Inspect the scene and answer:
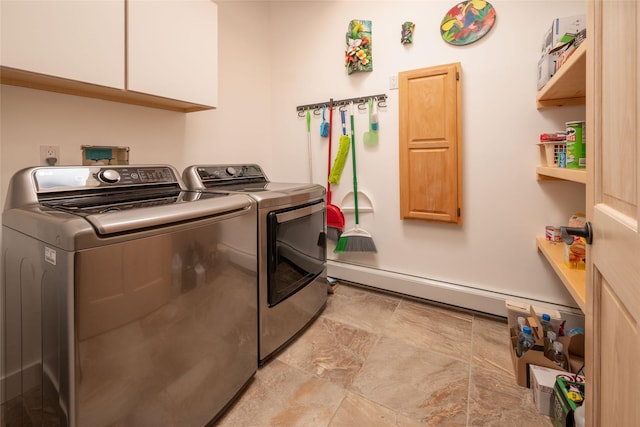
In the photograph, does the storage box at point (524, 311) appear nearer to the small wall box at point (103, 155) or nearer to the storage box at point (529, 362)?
the storage box at point (529, 362)

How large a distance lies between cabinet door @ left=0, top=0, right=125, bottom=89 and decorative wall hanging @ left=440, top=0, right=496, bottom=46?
1.86m

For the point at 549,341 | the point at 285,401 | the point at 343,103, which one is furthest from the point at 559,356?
the point at 343,103

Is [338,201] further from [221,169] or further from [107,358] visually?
[107,358]

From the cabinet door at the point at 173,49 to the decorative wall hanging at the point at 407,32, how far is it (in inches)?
50.0

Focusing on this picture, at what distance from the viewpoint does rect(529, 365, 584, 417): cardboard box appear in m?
1.14

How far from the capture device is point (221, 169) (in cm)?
195

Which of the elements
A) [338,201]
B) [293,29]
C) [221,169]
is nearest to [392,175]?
[338,201]

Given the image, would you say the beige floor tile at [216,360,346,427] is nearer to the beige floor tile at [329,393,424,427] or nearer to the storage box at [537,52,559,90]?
the beige floor tile at [329,393,424,427]

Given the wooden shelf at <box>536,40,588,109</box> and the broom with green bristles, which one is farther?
the broom with green bristles

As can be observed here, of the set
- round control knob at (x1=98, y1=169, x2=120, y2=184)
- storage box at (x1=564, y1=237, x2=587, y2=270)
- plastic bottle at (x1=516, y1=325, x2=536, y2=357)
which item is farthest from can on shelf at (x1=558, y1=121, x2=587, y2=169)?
round control knob at (x1=98, y1=169, x2=120, y2=184)

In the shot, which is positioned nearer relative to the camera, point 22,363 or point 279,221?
point 22,363

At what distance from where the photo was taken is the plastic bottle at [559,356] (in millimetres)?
1281

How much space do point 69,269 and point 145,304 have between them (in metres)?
0.22

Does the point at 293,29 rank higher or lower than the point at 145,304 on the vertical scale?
higher
